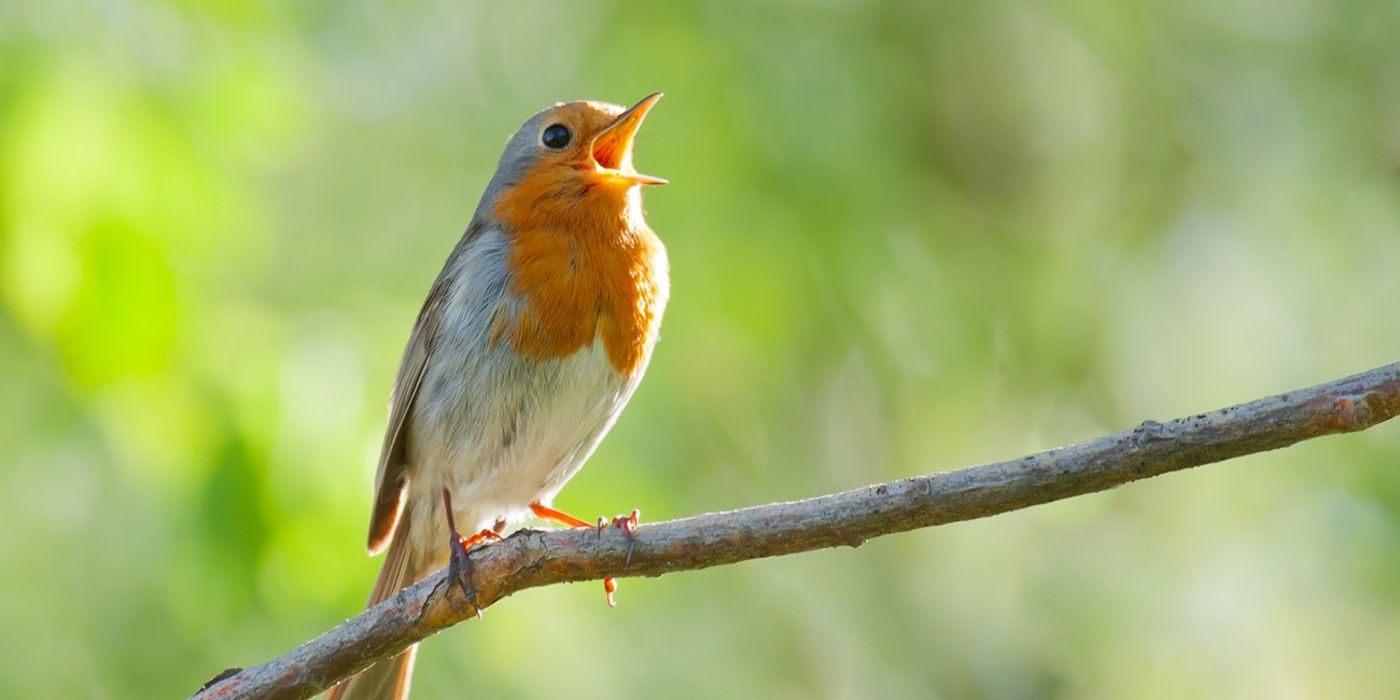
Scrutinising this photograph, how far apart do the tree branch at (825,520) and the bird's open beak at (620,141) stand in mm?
1736

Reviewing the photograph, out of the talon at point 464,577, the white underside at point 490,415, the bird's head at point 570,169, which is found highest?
the bird's head at point 570,169

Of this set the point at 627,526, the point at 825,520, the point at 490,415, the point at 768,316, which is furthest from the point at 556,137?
the point at 825,520

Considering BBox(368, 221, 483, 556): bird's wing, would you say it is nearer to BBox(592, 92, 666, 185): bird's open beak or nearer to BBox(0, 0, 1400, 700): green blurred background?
BBox(0, 0, 1400, 700): green blurred background

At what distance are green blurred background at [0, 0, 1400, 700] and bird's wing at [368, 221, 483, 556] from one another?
0.07m

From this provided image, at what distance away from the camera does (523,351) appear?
4992mm

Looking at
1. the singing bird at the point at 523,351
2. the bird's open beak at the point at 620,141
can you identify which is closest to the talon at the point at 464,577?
the singing bird at the point at 523,351

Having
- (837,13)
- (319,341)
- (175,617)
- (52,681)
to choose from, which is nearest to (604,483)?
(319,341)

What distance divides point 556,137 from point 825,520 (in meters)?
2.59

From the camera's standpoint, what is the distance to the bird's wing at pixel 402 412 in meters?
5.35

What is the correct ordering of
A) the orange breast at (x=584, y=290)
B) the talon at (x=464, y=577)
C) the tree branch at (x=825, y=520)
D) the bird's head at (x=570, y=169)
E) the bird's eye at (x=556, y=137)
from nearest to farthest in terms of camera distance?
the tree branch at (x=825, y=520) < the talon at (x=464, y=577) < the orange breast at (x=584, y=290) < the bird's head at (x=570, y=169) < the bird's eye at (x=556, y=137)

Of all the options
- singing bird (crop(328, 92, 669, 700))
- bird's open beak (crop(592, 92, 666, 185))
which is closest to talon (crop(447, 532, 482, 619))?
singing bird (crop(328, 92, 669, 700))

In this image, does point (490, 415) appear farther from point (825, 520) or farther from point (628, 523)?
point (825, 520)

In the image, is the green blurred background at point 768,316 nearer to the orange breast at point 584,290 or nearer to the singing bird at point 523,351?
the singing bird at point 523,351

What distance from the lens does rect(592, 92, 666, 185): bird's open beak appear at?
208 inches
